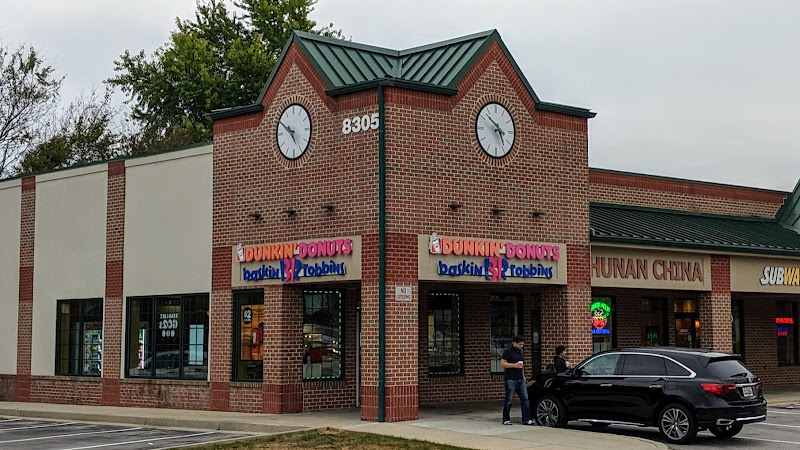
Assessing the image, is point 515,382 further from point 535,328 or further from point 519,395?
point 535,328

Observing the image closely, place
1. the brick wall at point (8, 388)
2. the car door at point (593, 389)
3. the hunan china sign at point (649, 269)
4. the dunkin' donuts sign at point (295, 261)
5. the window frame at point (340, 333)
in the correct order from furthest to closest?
the brick wall at point (8, 388) < the hunan china sign at point (649, 269) < the window frame at point (340, 333) < the dunkin' donuts sign at point (295, 261) < the car door at point (593, 389)

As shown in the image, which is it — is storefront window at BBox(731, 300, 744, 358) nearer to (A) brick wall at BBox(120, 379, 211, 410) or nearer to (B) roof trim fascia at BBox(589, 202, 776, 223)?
(B) roof trim fascia at BBox(589, 202, 776, 223)

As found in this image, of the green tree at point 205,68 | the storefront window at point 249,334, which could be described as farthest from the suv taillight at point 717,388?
the green tree at point 205,68

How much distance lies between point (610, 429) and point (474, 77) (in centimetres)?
777

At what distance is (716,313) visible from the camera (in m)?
27.6

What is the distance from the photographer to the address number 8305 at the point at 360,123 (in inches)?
868

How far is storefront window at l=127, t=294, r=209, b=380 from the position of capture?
26141mm

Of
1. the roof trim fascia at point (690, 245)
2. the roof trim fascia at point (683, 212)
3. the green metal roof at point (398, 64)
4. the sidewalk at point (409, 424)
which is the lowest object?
the sidewalk at point (409, 424)

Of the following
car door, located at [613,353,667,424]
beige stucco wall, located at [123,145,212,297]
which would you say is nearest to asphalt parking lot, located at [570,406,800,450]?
car door, located at [613,353,667,424]

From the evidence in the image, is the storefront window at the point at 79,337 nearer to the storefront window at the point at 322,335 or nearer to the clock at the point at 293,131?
the storefront window at the point at 322,335

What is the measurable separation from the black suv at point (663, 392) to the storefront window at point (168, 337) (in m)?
9.09

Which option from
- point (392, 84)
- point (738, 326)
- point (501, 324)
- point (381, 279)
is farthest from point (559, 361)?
point (738, 326)

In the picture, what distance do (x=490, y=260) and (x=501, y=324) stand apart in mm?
5716

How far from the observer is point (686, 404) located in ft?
62.0
